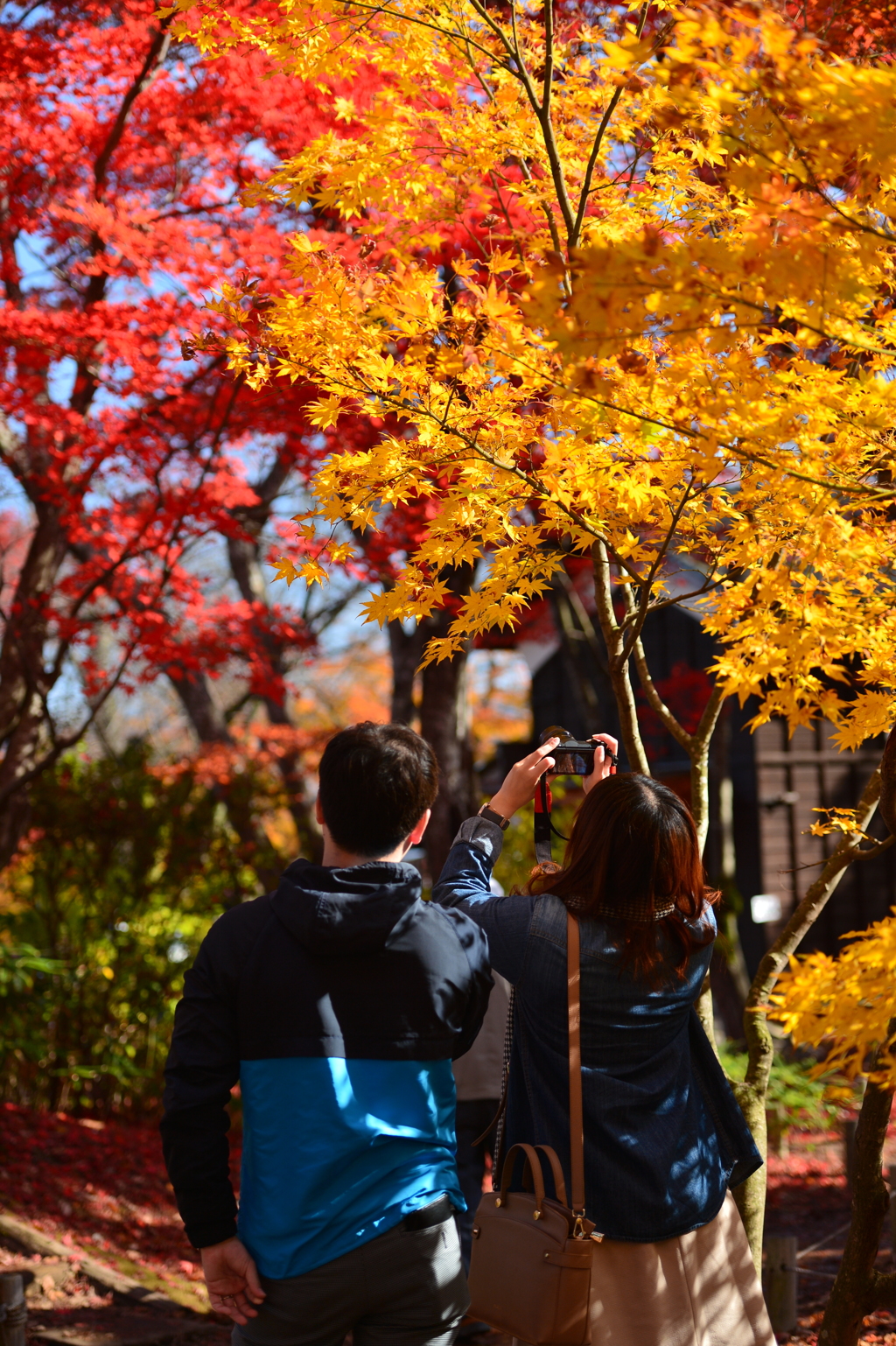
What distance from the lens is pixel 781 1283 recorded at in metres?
3.91

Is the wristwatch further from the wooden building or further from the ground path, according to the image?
the wooden building

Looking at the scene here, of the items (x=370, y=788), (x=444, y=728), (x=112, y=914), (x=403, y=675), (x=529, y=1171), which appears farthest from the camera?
(x=403, y=675)

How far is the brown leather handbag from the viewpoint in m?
1.82

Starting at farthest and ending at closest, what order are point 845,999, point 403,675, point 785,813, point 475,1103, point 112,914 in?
point 785,813, point 403,675, point 112,914, point 475,1103, point 845,999

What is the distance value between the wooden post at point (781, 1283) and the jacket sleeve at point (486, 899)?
8.43 ft

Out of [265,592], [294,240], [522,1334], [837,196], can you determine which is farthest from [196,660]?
[522,1334]

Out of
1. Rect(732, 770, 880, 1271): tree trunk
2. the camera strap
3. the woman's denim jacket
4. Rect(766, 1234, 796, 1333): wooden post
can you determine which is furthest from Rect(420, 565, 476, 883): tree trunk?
the woman's denim jacket

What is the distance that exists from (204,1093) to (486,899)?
628 millimetres

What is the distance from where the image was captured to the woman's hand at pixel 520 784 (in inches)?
89.4

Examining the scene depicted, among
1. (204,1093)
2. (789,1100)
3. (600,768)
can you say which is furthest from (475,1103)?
(789,1100)

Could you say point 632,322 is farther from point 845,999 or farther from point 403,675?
point 403,675

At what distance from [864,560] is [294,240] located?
161 cm

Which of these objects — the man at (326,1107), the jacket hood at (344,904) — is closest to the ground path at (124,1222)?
the man at (326,1107)

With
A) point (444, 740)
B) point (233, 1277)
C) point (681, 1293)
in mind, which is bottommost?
point (681, 1293)
